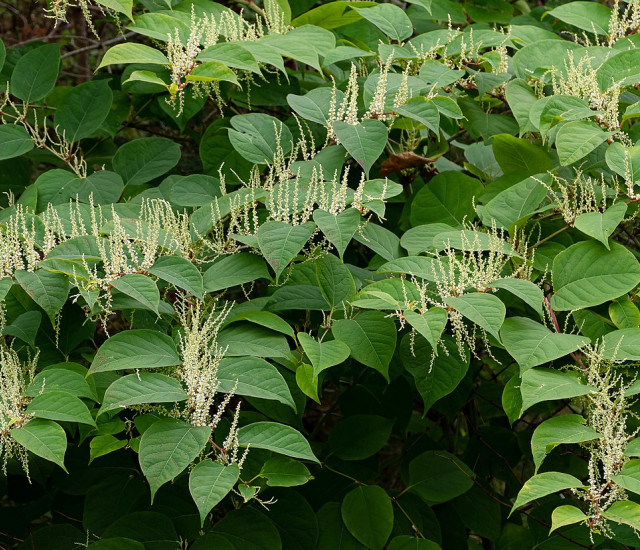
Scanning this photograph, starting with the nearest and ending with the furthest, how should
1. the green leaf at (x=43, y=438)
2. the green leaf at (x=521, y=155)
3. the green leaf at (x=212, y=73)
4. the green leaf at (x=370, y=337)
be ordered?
the green leaf at (x=43, y=438), the green leaf at (x=370, y=337), the green leaf at (x=212, y=73), the green leaf at (x=521, y=155)

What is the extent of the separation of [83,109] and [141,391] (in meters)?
1.20

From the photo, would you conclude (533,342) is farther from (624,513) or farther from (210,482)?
(210,482)

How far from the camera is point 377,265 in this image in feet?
7.32

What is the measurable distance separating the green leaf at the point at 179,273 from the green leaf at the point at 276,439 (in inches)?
12.3

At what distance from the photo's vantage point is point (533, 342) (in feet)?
5.74

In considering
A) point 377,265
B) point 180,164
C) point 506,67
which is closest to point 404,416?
point 377,265

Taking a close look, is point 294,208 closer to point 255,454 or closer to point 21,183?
point 255,454

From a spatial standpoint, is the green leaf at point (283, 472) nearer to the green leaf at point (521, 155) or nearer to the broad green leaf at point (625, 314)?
the broad green leaf at point (625, 314)

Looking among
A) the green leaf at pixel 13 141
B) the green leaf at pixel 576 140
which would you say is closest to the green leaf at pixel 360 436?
the green leaf at pixel 576 140

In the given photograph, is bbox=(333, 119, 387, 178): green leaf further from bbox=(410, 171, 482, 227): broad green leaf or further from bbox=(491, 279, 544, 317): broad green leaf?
bbox=(491, 279, 544, 317): broad green leaf

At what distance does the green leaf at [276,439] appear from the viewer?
1624mm

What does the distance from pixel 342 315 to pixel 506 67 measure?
97cm

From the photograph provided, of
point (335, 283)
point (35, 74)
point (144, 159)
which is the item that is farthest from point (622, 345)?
point (35, 74)

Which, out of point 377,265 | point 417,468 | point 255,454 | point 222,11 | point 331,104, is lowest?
point 417,468
